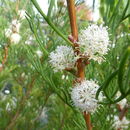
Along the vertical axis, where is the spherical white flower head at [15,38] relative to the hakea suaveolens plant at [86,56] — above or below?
above

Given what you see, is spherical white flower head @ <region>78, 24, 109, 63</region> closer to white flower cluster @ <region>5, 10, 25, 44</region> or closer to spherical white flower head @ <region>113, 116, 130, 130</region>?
spherical white flower head @ <region>113, 116, 130, 130</region>

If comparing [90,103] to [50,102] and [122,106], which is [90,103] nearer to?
[122,106]

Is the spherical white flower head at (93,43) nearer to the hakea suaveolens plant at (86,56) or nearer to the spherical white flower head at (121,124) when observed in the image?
the hakea suaveolens plant at (86,56)

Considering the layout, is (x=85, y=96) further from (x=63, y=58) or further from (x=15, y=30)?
(x=15, y=30)

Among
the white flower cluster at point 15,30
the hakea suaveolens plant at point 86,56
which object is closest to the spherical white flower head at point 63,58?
the hakea suaveolens plant at point 86,56

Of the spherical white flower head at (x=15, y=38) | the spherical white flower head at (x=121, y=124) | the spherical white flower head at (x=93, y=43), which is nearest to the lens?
the spherical white flower head at (x=93, y=43)

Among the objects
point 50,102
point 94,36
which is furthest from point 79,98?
point 50,102
